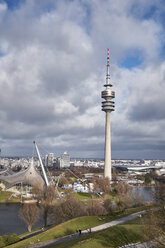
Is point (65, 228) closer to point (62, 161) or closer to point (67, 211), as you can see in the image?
point (67, 211)

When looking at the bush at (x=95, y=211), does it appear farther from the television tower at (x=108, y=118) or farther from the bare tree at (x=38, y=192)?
the television tower at (x=108, y=118)

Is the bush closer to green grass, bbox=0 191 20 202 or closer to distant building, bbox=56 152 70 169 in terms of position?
green grass, bbox=0 191 20 202

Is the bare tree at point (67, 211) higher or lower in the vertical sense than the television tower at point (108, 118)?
lower

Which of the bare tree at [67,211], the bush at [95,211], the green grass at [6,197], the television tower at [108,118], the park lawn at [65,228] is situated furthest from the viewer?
the television tower at [108,118]

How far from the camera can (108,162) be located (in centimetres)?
5941

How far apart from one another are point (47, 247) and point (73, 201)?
8.89 m

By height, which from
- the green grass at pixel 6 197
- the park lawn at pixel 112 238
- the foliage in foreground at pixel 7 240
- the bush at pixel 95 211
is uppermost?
the park lawn at pixel 112 238

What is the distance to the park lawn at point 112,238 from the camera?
37.6 ft

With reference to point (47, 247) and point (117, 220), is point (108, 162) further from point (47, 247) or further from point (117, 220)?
point (47, 247)

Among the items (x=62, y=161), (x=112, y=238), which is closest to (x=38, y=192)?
(x=112, y=238)

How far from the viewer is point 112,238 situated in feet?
40.6

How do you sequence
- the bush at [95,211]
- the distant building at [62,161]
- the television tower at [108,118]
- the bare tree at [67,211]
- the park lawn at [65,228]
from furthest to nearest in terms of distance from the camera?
the distant building at [62,161] < the television tower at [108,118] < the bush at [95,211] < the bare tree at [67,211] < the park lawn at [65,228]

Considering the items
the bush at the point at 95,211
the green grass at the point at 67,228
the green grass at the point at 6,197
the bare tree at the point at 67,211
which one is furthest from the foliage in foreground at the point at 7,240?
the green grass at the point at 6,197

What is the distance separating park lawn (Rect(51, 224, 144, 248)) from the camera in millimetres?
11469
